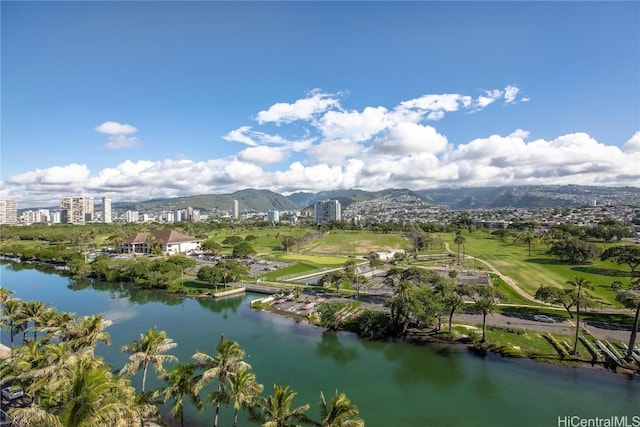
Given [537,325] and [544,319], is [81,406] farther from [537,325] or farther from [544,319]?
[544,319]

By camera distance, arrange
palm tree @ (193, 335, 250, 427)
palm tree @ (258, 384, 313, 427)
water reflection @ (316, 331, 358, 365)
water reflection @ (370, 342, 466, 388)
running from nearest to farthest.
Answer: palm tree @ (258, 384, 313, 427) < palm tree @ (193, 335, 250, 427) < water reflection @ (370, 342, 466, 388) < water reflection @ (316, 331, 358, 365)

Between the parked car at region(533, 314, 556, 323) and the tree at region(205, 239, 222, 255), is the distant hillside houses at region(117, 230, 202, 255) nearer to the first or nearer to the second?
the tree at region(205, 239, 222, 255)

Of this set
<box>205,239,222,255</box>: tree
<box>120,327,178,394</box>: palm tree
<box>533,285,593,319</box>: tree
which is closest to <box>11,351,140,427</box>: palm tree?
<box>120,327,178,394</box>: palm tree

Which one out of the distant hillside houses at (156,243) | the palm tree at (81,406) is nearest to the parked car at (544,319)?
the palm tree at (81,406)

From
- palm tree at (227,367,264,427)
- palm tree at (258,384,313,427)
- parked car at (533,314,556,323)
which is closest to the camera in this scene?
palm tree at (258,384,313,427)

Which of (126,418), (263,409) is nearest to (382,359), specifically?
(263,409)
